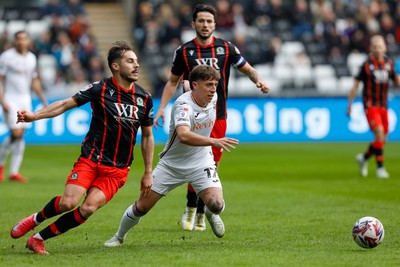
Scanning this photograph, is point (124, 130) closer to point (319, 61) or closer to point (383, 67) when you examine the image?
point (383, 67)

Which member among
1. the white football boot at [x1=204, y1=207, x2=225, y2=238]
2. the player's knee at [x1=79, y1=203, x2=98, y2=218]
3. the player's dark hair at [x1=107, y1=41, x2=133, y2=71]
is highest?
the player's dark hair at [x1=107, y1=41, x2=133, y2=71]

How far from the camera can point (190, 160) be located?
962 cm

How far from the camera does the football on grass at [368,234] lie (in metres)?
8.95

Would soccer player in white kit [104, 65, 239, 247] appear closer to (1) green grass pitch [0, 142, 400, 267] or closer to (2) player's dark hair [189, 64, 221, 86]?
(2) player's dark hair [189, 64, 221, 86]

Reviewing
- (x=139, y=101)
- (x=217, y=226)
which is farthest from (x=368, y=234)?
(x=139, y=101)

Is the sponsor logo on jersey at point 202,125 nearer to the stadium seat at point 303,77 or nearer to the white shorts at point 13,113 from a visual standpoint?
the white shorts at point 13,113

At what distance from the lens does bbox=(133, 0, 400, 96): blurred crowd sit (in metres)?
28.9

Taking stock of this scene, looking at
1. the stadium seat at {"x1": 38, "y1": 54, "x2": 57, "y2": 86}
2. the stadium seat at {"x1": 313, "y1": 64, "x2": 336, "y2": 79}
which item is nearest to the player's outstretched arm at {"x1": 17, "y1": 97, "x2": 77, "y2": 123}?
the stadium seat at {"x1": 38, "y1": 54, "x2": 57, "y2": 86}

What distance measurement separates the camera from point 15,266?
8227 millimetres

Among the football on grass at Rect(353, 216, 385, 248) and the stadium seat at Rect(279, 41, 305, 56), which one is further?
the stadium seat at Rect(279, 41, 305, 56)

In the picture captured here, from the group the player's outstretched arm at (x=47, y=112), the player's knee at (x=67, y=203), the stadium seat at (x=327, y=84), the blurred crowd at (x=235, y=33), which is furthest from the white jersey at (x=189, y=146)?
the stadium seat at (x=327, y=84)

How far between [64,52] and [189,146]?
1819cm

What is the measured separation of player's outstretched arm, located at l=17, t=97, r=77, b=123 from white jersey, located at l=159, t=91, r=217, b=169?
105cm

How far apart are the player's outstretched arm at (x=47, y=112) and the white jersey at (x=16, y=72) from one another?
7.73m
